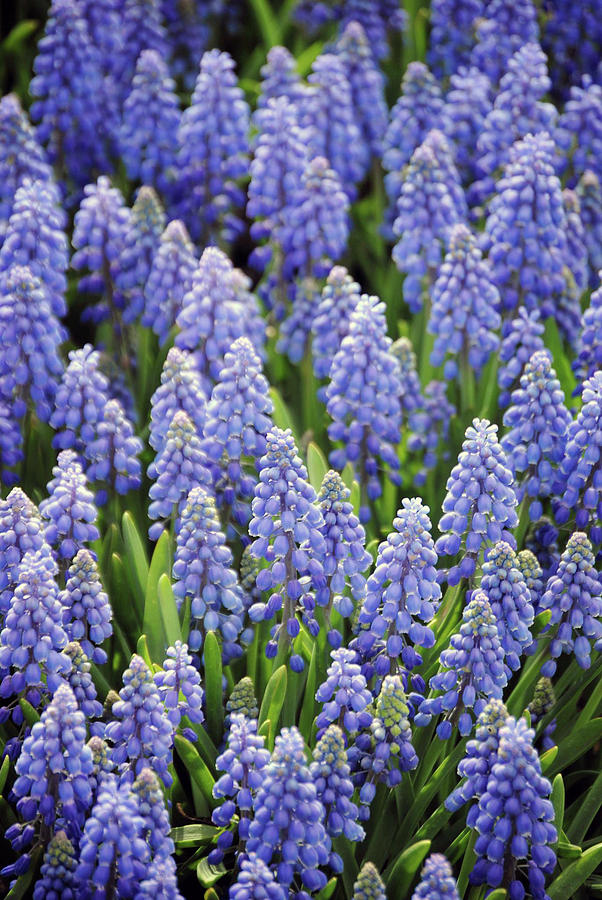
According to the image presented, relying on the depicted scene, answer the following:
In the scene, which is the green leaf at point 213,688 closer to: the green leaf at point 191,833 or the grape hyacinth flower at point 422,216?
the green leaf at point 191,833

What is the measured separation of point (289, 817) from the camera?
422cm

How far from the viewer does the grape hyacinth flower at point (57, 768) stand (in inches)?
170

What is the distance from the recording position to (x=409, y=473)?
7.23 meters

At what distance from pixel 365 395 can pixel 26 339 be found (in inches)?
77.1

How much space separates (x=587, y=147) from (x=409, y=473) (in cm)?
300

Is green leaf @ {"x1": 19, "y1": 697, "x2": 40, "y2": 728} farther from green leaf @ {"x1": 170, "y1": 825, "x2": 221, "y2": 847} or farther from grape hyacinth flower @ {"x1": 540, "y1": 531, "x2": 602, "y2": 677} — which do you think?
grape hyacinth flower @ {"x1": 540, "y1": 531, "x2": 602, "y2": 677}

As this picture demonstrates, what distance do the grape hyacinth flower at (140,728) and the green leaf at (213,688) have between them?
0.54 m

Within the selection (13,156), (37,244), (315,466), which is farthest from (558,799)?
(13,156)

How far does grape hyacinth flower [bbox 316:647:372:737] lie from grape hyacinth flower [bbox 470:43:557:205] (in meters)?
4.62

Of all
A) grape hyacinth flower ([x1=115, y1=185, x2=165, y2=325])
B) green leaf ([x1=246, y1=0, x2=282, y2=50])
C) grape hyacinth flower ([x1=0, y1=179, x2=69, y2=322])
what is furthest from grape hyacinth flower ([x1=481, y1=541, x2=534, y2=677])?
green leaf ([x1=246, y1=0, x2=282, y2=50])

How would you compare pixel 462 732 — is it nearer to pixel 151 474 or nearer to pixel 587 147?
pixel 151 474

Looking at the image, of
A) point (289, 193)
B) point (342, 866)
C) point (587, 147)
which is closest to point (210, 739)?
point (342, 866)

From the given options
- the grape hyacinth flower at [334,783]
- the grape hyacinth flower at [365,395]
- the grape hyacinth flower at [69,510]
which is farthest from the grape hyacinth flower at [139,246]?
the grape hyacinth flower at [334,783]

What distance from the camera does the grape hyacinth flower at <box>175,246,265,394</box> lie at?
247 inches
